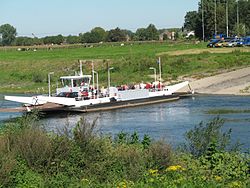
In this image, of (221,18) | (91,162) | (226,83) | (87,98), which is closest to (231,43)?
(221,18)

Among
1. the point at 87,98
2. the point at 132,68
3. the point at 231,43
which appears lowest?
the point at 87,98

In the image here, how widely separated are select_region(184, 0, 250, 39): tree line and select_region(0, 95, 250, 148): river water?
74230 mm

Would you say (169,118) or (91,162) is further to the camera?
(169,118)

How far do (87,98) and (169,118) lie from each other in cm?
1395

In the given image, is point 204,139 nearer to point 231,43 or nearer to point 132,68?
point 132,68

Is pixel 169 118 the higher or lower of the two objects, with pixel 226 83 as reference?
lower

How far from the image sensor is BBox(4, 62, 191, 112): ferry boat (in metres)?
58.7

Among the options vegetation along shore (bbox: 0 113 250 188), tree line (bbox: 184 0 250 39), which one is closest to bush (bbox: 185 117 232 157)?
vegetation along shore (bbox: 0 113 250 188)

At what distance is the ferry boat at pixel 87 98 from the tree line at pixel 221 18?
72643 millimetres

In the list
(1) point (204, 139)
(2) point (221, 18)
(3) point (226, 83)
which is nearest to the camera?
(1) point (204, 139)

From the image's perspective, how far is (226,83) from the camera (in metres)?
73.2

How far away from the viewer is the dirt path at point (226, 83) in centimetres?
6877

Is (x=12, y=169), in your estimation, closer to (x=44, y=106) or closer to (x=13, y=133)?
(x=13, y=133)

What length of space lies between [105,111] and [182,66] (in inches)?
1115
